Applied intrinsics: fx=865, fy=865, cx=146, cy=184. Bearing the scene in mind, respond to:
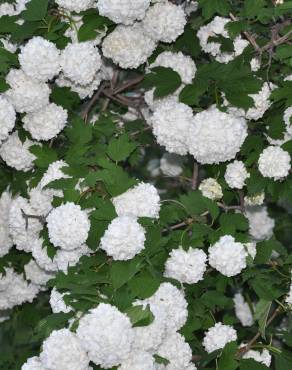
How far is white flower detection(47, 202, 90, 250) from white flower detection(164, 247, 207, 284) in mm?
379

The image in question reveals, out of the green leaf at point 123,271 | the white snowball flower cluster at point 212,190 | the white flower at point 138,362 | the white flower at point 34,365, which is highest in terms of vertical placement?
the green leaf at point 123,271

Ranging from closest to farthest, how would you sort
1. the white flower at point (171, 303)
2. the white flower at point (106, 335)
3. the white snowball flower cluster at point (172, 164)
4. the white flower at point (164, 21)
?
the white flower at point (106, 335) < the white flower at point (171, 303) < the white flower at point (164, 21) < the white snowball flower cluster at point (172, 164)

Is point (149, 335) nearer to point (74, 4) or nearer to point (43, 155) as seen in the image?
point (43, 155)

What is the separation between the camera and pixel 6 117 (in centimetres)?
381

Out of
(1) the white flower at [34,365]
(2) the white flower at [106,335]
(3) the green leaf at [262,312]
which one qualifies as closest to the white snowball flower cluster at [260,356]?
(3) the green leaf at [262,312]

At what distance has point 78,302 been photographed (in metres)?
3.16

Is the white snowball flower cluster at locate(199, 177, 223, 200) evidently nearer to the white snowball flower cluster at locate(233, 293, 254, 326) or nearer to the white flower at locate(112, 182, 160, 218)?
the white flower at locate(112, 182, 160, 218)

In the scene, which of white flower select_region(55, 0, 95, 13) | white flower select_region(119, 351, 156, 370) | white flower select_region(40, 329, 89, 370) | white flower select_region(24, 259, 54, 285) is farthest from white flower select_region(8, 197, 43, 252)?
white flower select_region(119, 351, 156, 370)

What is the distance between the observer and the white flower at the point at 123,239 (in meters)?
3.26

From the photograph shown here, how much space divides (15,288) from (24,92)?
1.18 m

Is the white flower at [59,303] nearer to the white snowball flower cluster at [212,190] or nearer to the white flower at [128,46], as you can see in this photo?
the white snowball flower cluster at [212,190]

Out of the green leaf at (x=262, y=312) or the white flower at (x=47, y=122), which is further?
the white flower at (x=47, y=122)

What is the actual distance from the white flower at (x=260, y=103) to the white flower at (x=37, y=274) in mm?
1354

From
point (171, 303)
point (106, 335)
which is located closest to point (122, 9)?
point (171, 303)
